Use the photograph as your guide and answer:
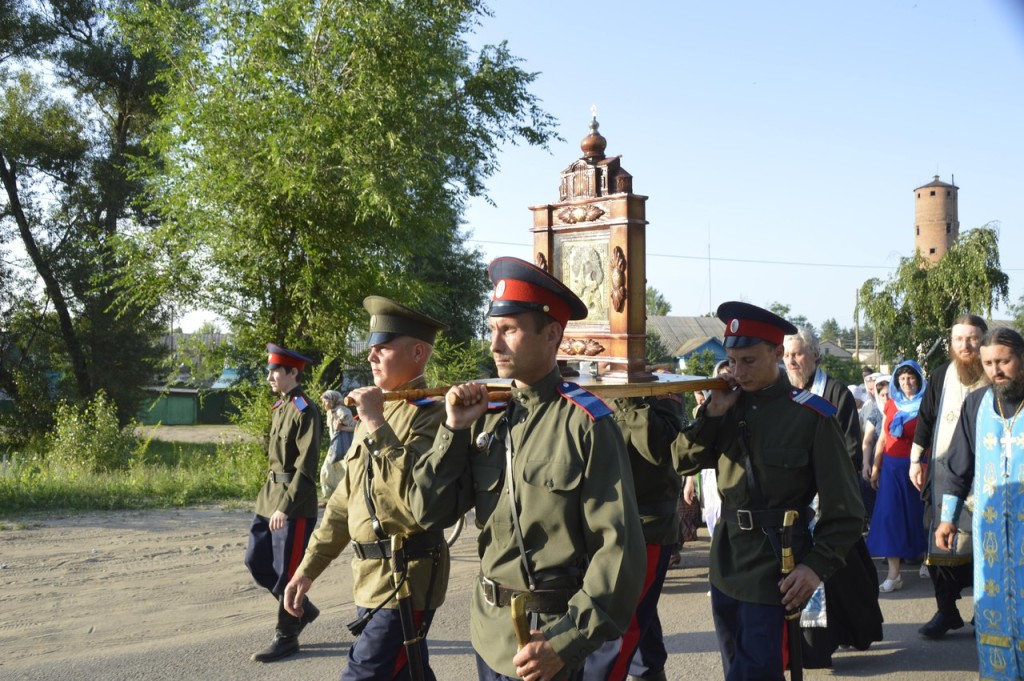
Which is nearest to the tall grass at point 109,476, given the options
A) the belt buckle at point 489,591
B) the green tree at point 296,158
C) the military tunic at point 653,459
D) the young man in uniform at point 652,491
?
the green tree at point 296,158

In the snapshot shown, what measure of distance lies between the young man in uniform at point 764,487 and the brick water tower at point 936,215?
220 ft

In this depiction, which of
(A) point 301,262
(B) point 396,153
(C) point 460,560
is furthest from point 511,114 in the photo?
(C) point 460,560

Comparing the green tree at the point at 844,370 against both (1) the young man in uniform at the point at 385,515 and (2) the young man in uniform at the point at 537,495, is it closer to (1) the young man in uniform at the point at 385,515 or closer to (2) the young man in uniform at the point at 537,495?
(1) the young man in uniform at the point at 385,515

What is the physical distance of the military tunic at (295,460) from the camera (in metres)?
5.59

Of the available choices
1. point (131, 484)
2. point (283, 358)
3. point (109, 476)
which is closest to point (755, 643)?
point (283, 358)

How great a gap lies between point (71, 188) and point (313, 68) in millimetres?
13402

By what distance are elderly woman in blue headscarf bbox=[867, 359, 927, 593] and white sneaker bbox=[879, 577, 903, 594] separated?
0.02 metres

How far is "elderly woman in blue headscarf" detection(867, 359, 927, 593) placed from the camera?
735cm

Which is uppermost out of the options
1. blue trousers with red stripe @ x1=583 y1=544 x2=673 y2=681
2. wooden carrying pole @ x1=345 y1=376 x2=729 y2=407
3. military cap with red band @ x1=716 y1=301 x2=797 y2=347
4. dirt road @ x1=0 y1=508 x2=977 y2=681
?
military cap with red band @ x1=716 y1=301 x2=797 y2=347

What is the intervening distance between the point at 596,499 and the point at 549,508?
0.49 ft

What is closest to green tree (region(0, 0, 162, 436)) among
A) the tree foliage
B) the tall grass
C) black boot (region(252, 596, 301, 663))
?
the tall grass

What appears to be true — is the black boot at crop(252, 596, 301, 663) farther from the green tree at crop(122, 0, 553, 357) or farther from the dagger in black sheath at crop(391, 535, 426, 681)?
the green tree at crop(122, 0, 553, 357)

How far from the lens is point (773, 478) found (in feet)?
11.6

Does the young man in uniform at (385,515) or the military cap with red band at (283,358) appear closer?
the young man in uniform at (385,515)
